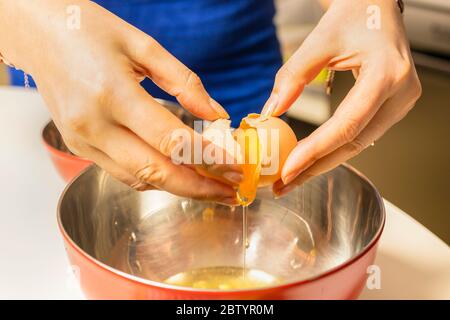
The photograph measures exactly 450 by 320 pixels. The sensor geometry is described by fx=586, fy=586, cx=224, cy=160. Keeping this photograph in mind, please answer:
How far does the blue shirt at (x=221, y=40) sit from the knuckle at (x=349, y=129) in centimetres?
58

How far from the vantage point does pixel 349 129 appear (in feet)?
2.39

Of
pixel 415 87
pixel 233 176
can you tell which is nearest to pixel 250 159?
pixel 233 176

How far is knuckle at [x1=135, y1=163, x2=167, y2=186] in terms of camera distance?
0.70 metres

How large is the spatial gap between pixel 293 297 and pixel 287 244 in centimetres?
28

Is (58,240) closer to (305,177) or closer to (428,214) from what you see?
(305,177)

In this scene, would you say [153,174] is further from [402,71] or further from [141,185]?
[402,71]

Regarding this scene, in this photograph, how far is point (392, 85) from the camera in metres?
0.76

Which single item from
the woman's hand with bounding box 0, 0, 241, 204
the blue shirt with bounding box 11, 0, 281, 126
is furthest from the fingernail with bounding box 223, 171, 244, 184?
the blue shirt with bounding box 11, 0, 281, 126

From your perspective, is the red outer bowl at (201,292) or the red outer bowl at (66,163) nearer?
the red outer bowl at (201,292)

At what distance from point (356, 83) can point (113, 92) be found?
1.02 feet

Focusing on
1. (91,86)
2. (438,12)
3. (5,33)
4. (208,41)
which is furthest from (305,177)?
(438,12)

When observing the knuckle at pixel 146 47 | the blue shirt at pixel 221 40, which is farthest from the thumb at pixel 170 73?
the blue shirt at pixel 221 40

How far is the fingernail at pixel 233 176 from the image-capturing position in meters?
0.71

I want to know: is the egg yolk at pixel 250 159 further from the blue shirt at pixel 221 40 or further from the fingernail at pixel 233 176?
the blue shirt at pixel 221 40
